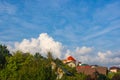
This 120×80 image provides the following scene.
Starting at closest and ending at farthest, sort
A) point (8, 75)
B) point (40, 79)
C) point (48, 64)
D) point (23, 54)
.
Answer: point (40, 79)
point (48, 64)
point (8, 75)
point (23, 54)

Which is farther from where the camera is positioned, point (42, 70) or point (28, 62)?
point (28, 62)

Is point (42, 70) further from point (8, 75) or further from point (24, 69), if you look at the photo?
point (8, 75)

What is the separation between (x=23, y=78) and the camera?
127 feet

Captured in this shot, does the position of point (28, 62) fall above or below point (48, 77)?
above

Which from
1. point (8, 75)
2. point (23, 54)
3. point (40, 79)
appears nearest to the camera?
point (40, 79)

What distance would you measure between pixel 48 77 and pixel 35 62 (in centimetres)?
473

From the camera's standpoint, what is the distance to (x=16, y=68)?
4375 cm

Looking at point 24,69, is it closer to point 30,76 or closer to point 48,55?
point 30,76

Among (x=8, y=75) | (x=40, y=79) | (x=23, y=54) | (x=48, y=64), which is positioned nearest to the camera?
(x=40, y=79)

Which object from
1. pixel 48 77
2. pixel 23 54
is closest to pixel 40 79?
pixel 48 77

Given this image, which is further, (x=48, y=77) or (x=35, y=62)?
(x=35, y=62)

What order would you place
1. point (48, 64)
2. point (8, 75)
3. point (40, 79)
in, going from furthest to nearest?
point (8, 75)
point (48, 64)
point (40, 79)

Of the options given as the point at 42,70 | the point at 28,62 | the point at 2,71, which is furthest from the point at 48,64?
the point at 2,71

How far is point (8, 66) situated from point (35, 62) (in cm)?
530
